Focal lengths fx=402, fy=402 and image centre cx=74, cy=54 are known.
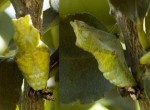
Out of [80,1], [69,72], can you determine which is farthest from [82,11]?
[69,72]

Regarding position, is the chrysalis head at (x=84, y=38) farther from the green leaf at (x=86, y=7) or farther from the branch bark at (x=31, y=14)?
the green leaf at (x=86, y=7)

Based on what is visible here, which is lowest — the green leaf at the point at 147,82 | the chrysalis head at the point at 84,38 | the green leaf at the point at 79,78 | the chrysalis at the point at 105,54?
the green leaf at the point at 79,78

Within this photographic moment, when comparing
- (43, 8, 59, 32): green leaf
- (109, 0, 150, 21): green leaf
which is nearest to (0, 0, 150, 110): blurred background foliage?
(43, 8, 59, 32): green leaf

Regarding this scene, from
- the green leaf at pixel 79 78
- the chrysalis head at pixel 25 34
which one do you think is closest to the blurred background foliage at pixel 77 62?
the green leaf at pixel 79 78

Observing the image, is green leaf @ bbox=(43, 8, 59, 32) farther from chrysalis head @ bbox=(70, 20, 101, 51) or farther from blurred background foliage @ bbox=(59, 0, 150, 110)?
chrysalis head @ bbox=(70, 20, 101, 51)

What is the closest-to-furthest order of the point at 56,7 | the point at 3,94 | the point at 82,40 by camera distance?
the point at 82,40 → the point at 3,94 → the point at 56,7

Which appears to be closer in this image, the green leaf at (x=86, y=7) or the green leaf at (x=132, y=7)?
the green leaf at (x=132, y=7)

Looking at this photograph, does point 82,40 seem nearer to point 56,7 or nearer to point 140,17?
point 140,17
